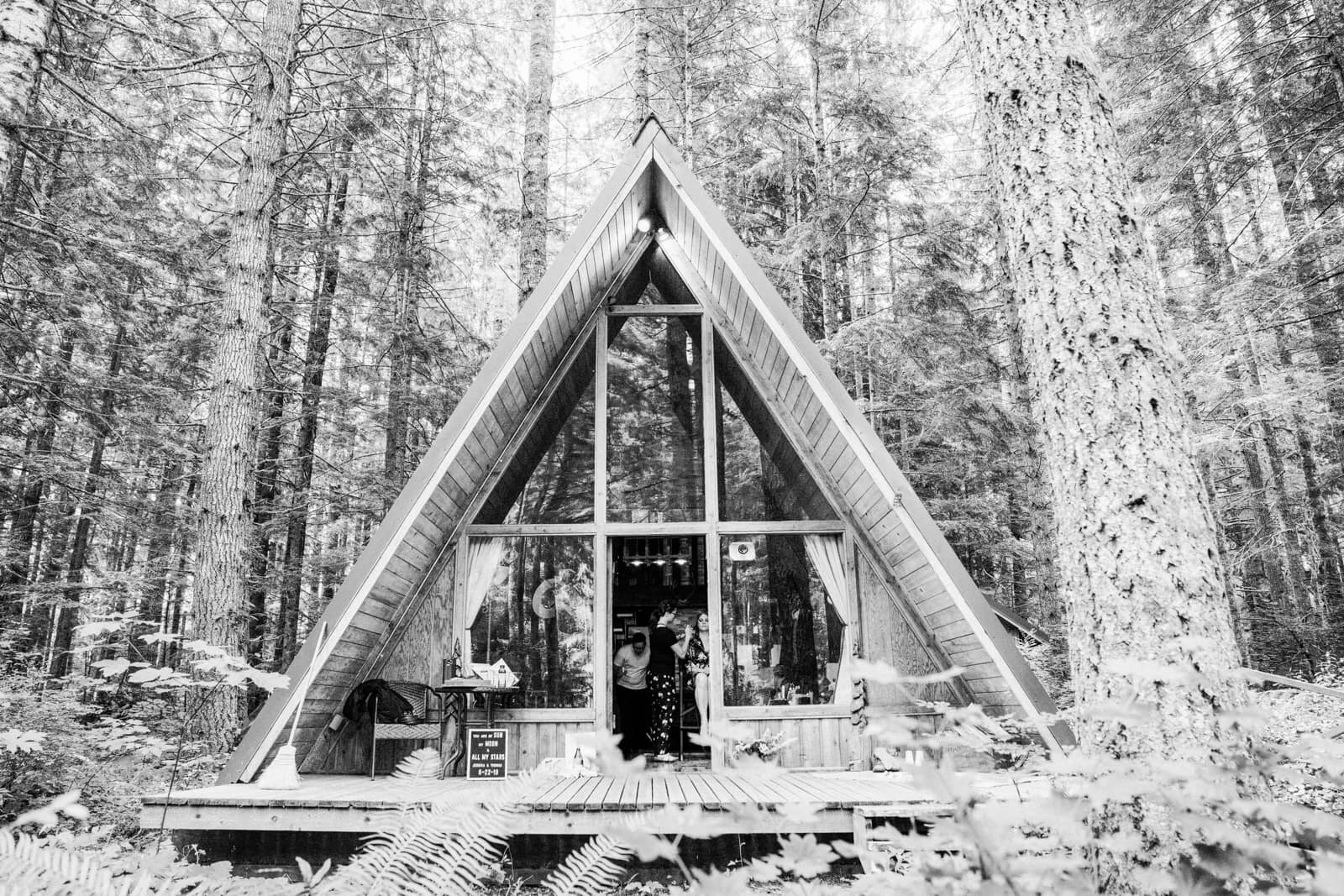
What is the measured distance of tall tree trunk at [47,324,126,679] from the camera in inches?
320

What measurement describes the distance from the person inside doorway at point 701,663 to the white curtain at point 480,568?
1.79 meters

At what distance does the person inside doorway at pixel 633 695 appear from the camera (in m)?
7.57

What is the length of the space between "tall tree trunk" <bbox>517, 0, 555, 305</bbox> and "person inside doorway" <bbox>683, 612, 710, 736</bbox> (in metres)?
4.49

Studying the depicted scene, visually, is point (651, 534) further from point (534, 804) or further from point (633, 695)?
point (534, 804)

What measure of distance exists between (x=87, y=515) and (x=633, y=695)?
20.5ft

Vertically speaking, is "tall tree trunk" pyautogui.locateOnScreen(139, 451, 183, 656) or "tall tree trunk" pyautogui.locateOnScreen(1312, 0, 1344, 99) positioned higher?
"tall tree trunk" pyautogui.locateOnScreen(1312, 0, 1344, 99)

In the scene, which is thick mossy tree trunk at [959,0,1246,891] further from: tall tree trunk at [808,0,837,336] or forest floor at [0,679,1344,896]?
tall tree trunk at [808,0,837,336]

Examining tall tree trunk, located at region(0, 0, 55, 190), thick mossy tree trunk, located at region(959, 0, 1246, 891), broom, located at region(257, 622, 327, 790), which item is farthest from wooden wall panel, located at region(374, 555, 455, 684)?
thick mossy tree trunk, located at region(959, 0, 1246, 891)

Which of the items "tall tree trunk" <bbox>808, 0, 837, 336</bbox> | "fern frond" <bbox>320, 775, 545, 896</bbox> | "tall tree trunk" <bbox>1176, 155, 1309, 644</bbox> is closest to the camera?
"fern frond" <bbox>320, 775, 545, 896</bbox>

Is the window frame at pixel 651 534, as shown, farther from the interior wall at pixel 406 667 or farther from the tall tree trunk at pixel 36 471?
the tall tree trunk at pixel 36 471

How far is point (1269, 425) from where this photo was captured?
531 inches

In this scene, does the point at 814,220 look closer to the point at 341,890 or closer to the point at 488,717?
the point at 488,717

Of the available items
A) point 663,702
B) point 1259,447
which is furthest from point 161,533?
point 1259,447

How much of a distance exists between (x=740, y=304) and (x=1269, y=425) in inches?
474
